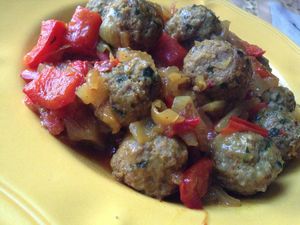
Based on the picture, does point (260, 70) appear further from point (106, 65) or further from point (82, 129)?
point (82, 129)

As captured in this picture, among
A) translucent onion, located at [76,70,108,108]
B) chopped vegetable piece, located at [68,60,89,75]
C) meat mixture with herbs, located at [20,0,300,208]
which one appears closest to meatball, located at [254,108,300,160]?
meat mixture with herbs, located at [20,0,300,208]

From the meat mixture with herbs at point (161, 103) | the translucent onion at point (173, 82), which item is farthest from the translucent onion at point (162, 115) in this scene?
the translucent onion at point (173, 82)

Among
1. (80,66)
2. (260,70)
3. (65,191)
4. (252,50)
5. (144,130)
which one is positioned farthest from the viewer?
(252,50)

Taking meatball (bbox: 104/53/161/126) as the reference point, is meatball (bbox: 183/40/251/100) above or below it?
above

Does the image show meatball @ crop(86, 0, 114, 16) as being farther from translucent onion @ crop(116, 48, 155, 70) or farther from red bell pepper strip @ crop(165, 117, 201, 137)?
red bell pepper strip @ crop(165, 117, 201, 137)

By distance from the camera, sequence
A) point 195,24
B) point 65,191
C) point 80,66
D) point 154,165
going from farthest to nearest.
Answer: point 195,24
point 80,66
point 154,165
point 65,191

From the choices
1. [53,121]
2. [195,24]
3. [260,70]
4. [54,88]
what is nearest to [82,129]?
[53,121]
